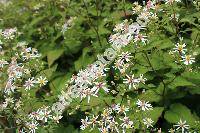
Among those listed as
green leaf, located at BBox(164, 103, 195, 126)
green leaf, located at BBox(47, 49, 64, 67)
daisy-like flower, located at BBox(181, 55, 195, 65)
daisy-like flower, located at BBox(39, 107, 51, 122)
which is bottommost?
green leaf, located at BBox(47, 49, 64, 67)

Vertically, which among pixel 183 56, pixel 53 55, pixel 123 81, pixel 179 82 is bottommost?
pixel 53 55

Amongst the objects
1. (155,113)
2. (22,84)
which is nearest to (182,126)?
(155,113)

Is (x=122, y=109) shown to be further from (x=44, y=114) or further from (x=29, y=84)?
(x=29, y=84)

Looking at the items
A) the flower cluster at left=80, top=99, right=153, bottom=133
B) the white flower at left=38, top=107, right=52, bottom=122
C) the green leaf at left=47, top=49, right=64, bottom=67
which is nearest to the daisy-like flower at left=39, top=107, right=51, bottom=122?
the white flower at left=38, top=107, right=52, bottom=122

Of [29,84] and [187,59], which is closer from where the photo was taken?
[187,59]

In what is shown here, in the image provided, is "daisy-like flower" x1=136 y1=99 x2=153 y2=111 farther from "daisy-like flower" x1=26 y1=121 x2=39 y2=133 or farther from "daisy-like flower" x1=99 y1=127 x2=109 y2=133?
"daisy-like flower" x1=26 y1=121 x2=39 y2=133

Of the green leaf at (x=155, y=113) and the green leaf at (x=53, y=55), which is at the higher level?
the green leaf at (x=155, y=113)

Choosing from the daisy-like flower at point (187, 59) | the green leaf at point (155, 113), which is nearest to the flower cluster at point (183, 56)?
the daisy-like flower at point (187, 59)

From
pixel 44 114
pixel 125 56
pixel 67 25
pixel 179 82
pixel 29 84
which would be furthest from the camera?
pixel 67 25

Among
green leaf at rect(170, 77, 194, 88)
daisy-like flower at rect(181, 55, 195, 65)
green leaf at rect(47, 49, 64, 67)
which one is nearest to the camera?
daisy-like flower at rect(181, 55, 195, 65)

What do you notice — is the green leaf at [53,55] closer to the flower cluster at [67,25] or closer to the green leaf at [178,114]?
the flower cluster at [67,25]

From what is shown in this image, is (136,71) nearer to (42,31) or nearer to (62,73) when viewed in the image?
(62,73)
